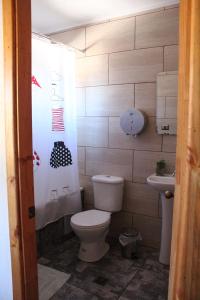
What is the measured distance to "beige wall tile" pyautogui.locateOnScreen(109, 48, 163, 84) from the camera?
251 centimetres

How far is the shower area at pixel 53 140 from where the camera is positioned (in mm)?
2357

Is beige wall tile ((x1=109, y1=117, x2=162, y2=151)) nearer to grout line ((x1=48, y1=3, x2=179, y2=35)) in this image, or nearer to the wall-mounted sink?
the wall-mounted sink

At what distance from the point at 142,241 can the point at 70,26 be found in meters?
2.61

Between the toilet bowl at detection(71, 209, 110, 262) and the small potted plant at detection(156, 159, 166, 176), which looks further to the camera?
the small potted plant at detection(156, 159, 166, 176)

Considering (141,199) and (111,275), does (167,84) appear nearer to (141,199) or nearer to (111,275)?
(141,199)

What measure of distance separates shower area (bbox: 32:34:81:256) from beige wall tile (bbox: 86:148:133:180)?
27 cm

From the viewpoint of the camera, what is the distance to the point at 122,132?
2.75 m

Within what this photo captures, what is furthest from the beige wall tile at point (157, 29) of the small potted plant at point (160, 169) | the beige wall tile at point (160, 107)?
the small potted plant at point (160, 169)

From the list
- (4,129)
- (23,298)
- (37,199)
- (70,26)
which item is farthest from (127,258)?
(70,26)

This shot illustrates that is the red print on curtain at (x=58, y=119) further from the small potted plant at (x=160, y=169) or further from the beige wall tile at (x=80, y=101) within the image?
the small potted plant at (x=160, y=169)

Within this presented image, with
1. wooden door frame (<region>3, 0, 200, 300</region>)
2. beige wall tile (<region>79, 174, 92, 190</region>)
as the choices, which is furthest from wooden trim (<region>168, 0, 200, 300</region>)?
beige wall tile (<region>79, 174, 92, 190</region>)

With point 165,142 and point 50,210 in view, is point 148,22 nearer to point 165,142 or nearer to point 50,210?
point 165,142

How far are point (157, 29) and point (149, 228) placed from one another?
206cm

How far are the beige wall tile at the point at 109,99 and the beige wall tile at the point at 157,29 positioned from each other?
474mm
